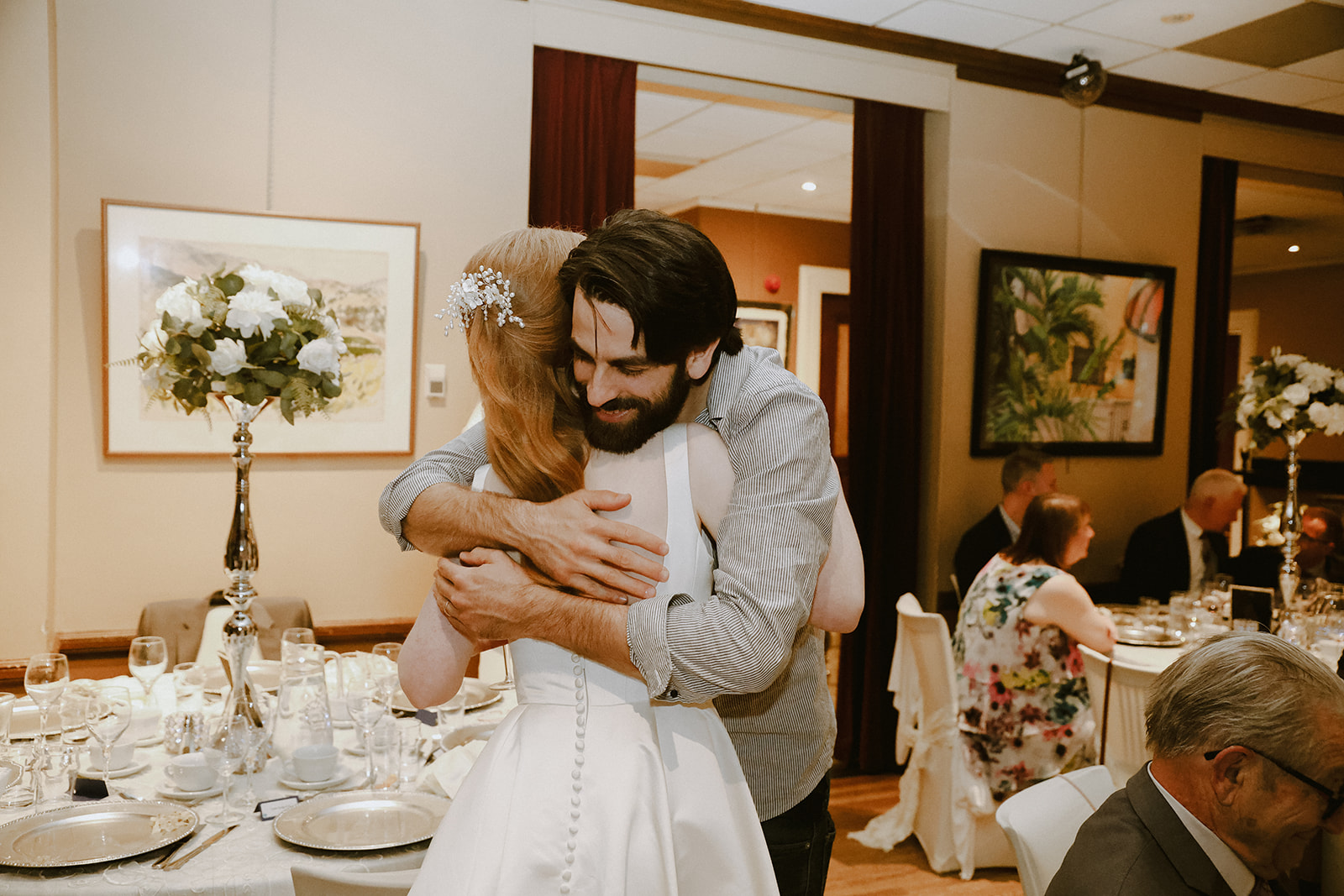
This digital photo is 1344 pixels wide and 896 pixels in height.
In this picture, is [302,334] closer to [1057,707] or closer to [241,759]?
[241,759]

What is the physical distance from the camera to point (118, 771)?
84.7 inches

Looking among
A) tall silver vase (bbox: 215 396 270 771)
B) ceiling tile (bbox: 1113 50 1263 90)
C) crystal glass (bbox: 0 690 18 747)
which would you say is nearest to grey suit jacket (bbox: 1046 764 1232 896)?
tall silver vase (bbox: 215 396 270 771)

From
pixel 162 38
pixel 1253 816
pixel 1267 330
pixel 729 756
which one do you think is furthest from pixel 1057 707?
pixel 1267 330

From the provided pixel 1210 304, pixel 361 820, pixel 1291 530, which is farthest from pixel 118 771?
pixel 1210 304

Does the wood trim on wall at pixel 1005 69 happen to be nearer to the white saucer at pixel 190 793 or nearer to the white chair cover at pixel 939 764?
the white chair cover at pixel 939 764

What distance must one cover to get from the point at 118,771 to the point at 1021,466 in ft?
12.5

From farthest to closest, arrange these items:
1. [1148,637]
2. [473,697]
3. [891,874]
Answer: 1. [1148,637]
2. [891,874]
3. [473,697]

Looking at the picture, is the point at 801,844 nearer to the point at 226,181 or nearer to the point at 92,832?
the point at 92,832

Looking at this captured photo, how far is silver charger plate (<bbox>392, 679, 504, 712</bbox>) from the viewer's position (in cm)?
251

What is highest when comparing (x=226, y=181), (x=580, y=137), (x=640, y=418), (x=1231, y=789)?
(x=580, y=137)

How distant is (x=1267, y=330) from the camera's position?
31.4 ft

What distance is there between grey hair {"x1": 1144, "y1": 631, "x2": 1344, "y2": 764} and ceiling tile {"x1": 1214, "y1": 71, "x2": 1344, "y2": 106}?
178 inches

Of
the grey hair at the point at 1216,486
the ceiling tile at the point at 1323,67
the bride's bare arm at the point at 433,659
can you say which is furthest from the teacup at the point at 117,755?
the ceiling tile at the point at 1323,67

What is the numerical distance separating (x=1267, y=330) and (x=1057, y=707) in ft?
25.3
